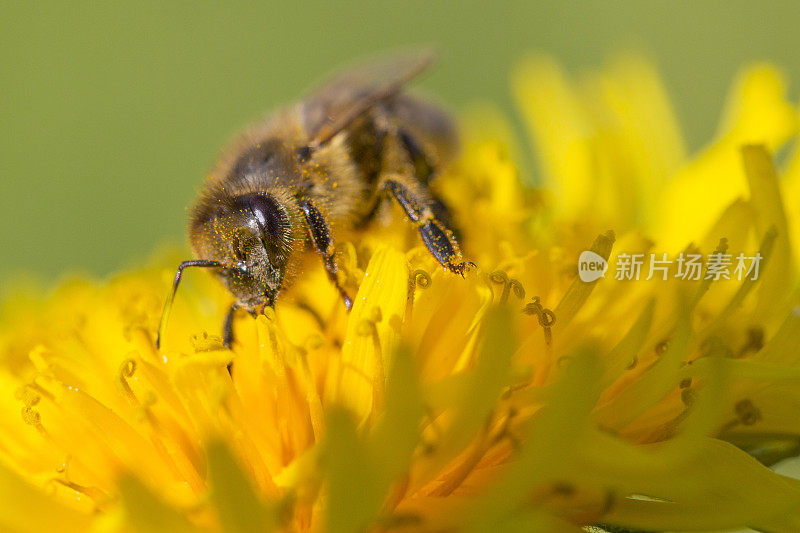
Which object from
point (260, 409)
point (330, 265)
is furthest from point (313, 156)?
point (260, 409)

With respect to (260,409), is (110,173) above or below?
above

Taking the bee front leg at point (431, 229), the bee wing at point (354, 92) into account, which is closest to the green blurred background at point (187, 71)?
the bee wing at point (354, 92)

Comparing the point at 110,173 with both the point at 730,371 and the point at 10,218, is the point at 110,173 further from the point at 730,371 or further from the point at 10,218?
the point at 730,371

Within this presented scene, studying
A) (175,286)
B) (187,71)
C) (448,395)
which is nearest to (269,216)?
(175,286)

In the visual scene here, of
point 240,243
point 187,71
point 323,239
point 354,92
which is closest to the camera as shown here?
point 240,243

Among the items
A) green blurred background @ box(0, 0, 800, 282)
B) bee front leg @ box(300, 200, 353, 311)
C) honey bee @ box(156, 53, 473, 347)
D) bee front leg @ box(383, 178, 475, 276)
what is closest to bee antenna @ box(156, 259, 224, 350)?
honey bee @ box(156, 53, 473, 347)

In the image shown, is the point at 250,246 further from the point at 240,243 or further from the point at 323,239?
the point at 323,239
